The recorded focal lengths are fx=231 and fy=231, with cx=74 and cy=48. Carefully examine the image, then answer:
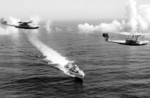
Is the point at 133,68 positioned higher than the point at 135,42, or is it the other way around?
the point at 135,42

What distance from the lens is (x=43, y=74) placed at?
280ft

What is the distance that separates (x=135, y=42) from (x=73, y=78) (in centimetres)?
3942

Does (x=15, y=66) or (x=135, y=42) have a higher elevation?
(x=135, y=42)

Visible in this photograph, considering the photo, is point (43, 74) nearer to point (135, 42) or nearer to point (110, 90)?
point (110, 90)

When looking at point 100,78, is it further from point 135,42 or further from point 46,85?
point 135,42

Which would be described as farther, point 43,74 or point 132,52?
point 132,52

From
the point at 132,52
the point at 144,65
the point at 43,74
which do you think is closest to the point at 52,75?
the point at 43,74

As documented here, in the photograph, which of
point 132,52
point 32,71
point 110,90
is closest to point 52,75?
point 32,71

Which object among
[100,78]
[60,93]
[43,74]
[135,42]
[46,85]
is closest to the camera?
[60,93]

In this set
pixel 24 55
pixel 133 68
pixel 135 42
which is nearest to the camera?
→ pixel 133 68

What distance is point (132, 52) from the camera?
12731cm

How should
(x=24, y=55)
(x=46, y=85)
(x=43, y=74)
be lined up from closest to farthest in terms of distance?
(x=46, y=85) < (x=43, y=74) < (x=24, y=55)

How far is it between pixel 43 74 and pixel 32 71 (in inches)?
263

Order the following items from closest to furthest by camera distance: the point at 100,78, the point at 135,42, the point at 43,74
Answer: the point at 100,78, the point at 43,74, the point at 135,42
